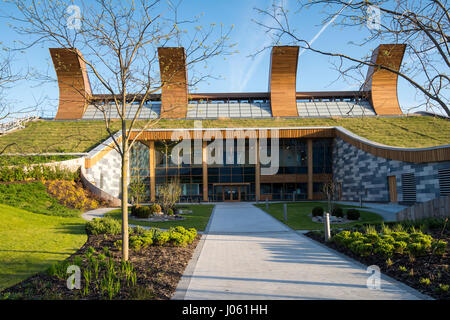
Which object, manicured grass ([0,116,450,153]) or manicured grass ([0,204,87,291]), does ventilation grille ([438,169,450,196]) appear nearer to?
manicured grass ([0,116,450,153])

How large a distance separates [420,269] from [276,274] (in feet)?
9.38

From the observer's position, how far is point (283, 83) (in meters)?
39.4

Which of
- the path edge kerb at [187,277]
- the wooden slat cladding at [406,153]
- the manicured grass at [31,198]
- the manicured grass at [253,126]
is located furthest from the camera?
the manicured grass at [253,126]

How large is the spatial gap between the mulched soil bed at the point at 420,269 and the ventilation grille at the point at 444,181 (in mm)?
11171

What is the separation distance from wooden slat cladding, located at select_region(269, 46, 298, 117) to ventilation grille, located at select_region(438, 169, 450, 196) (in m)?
22.8

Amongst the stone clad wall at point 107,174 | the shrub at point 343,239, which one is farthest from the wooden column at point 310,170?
the shrub at point 343,239

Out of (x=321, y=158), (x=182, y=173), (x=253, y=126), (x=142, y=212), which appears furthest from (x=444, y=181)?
(x=182, y=173)

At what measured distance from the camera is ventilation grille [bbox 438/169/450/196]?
16250 millimetres

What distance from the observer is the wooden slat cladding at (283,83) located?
38469 millimetres

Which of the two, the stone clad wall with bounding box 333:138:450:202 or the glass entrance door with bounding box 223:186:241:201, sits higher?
the stone clad wall with bounding box 333:138:450:202

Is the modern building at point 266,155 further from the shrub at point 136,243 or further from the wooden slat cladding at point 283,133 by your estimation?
the shrub at point 136,243

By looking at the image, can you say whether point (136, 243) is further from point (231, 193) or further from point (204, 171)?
point (231, 193)

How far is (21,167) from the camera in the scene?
18.7 m
